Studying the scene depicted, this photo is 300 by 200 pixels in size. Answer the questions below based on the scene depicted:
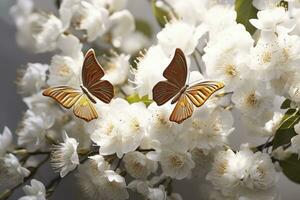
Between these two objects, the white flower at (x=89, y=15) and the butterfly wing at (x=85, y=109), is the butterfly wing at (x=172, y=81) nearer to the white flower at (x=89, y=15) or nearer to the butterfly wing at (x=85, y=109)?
the butterfly wing at (x=85, y=109)

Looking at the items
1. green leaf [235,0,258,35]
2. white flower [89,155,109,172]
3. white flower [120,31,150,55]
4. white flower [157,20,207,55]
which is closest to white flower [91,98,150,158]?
white flower [89,155,109,172]

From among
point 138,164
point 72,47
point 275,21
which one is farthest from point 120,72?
point 275,21

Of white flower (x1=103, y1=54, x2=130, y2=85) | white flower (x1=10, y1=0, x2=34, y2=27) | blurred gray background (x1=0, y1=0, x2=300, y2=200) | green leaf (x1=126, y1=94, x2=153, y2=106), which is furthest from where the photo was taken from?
white flower (x1=10, y1=0, x2=34, y2=27)

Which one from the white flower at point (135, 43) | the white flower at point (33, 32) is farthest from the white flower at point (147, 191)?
the white flower at point (135, 43)

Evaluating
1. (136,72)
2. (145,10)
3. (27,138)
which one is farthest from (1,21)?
(136,72)

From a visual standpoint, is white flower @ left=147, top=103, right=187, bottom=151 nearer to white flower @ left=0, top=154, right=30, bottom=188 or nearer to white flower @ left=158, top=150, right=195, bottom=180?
white flower @ left=158, top=150, right=195, bottom=180

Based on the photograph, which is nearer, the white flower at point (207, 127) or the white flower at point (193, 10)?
the white flower at point (207, 127)

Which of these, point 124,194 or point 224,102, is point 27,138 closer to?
point 124,194
